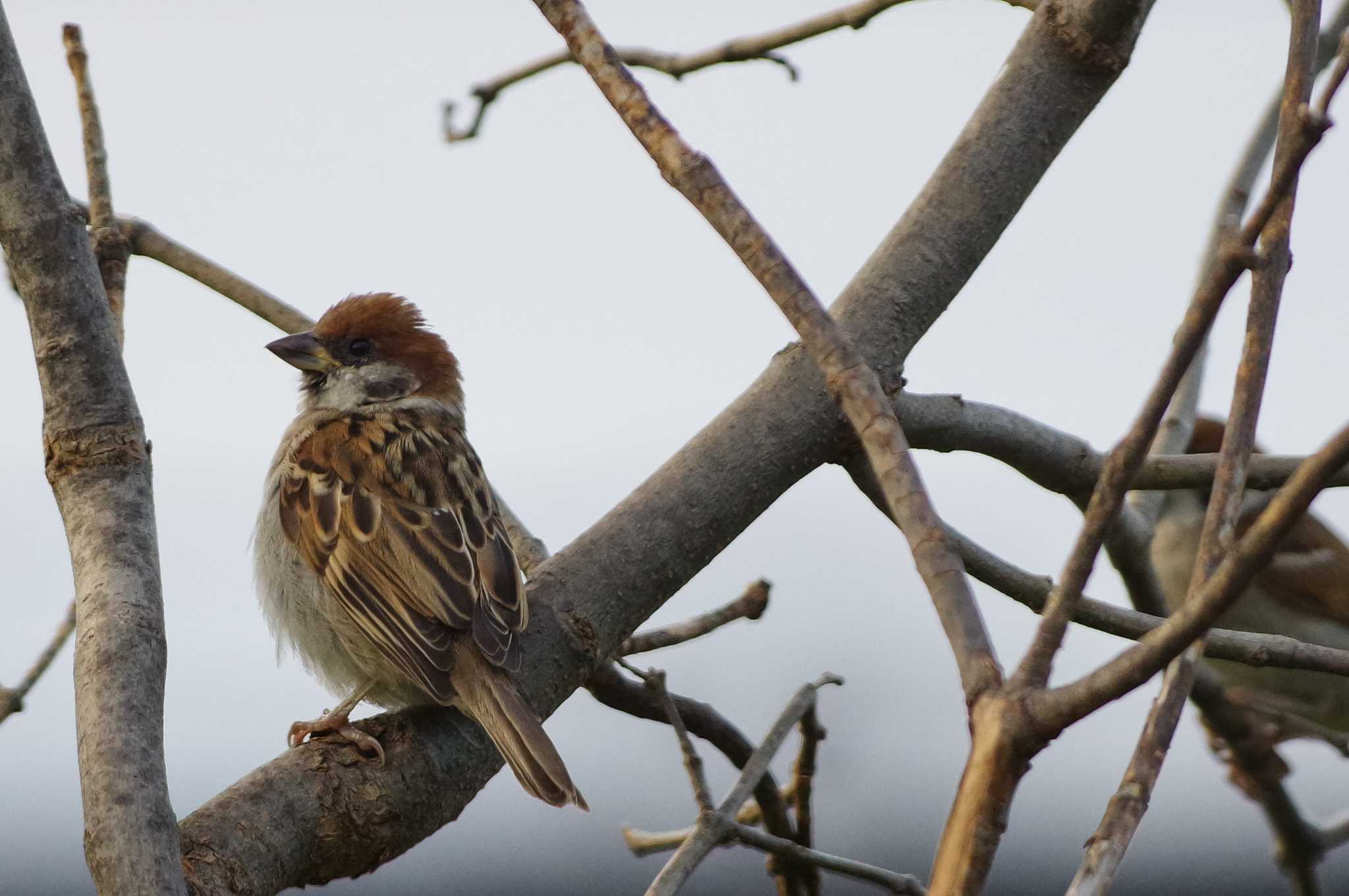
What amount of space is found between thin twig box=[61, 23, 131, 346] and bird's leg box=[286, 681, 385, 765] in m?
0.85

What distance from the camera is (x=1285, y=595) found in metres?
6.28

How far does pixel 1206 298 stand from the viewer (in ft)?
3.73

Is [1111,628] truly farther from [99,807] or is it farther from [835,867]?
[99,807]

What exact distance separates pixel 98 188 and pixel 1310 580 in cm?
536

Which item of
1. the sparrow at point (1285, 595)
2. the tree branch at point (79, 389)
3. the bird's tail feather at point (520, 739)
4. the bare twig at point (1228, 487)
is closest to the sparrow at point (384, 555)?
the bird's tail feather at point (520, 739)

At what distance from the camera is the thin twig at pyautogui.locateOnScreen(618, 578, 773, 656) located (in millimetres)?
2775

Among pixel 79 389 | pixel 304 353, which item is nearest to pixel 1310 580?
pixel 304 353

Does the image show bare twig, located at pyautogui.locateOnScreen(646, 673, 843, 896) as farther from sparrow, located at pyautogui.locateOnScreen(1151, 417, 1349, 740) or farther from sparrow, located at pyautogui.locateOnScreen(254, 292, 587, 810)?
sparrow, located at pyautogui.locateOnScreen(1151, 417, 1349, 740)

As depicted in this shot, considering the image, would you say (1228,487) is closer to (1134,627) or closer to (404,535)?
(1134,627)

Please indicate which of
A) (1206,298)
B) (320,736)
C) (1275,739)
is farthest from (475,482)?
(1275,739)

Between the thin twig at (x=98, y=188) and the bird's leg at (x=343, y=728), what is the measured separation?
0.85 m

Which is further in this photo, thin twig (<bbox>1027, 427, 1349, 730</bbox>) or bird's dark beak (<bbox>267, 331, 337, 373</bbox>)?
bird's dark beak (<bbox>267, 331, 337, 373</bbox>)

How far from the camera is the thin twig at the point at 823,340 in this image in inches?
47.7

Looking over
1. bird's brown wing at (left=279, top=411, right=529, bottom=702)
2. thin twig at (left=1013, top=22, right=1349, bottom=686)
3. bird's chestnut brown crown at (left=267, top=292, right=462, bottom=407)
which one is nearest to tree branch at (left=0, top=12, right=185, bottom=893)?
bird's brown wing at (left=279, top=411, right=529, bottom=702)
